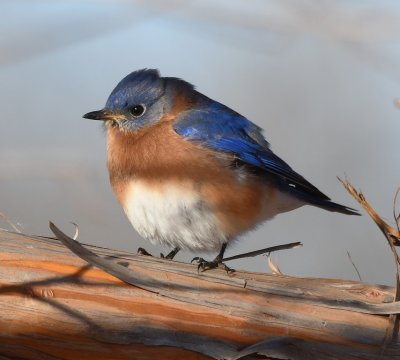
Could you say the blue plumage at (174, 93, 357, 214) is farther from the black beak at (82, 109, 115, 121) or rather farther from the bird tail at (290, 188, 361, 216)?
the black beak at (82, 109, 115, 121)

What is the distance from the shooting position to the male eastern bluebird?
3.63 metres

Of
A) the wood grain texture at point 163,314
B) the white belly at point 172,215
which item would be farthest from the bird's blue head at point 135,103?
the wood grain texture at point 163,314

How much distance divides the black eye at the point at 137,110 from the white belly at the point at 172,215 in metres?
0.55

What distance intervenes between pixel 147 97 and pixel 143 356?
2.07 meters

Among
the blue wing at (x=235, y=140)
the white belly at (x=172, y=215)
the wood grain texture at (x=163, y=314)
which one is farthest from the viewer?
the blue wing at (x=235, y=140)

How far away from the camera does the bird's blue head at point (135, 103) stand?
4.14 m

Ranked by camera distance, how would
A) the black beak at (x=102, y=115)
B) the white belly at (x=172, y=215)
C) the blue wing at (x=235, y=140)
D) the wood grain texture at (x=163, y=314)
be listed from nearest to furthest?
the wood grain texture at (x=163, y=314)
the white belly at (x=172, y=215)
the blue wing at (x=235, y=140)
the black beak at (x=102, y=115)

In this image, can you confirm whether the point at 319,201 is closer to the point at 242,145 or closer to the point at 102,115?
the point at 242,145

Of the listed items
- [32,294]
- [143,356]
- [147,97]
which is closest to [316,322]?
[143,356]

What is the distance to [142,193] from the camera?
3.64m

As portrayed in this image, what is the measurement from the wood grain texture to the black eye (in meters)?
1.69

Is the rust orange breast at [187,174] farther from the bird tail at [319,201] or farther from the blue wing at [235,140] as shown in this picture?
the bird tail at [319,201]

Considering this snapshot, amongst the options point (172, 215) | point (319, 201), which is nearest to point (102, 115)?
point (172, 215)

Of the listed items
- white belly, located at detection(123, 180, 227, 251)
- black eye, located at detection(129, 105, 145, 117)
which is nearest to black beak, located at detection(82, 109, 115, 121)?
black eye, located at detection(129, 105, 145, 117)
